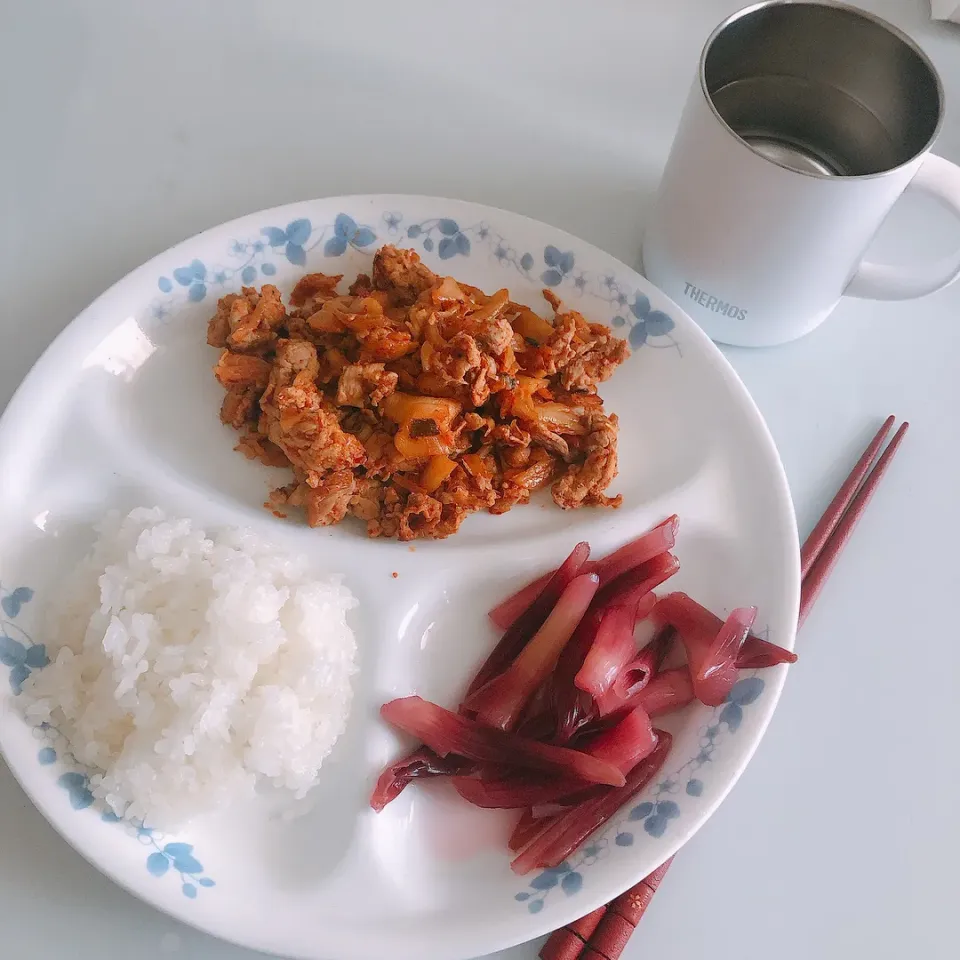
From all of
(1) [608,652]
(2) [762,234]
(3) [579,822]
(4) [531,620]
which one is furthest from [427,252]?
(3) [579,822]

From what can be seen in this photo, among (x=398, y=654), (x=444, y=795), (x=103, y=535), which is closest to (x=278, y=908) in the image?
(x=444, y=795)

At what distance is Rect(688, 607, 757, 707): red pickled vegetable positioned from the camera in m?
1.32

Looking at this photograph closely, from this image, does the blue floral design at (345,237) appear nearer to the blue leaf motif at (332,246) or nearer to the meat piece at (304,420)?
the blue leaf motif at (332,246)

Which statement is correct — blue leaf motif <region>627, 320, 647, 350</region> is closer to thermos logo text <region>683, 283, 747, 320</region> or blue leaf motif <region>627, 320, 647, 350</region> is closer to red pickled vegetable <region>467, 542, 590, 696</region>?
thermos logo text <region>683, 283, 747, 320</region>

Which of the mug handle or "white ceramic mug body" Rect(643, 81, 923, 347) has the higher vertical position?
the mug handle

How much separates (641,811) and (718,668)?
9.6 inches

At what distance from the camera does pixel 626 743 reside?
128 centimetres

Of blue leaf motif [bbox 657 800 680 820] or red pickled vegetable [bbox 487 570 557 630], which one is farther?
red pickled vegetable [bbox 487 570 557 630]

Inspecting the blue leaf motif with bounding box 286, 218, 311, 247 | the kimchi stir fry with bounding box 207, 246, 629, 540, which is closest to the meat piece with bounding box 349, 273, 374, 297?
the kimchi stir fry with bounding box 207, 246, 629, 540

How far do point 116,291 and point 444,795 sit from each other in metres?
1.01

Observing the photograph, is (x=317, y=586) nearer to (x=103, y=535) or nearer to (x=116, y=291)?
(x=103, y=535)

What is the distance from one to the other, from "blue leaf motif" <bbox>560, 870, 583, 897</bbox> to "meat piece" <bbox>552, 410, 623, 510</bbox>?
1.94 feet

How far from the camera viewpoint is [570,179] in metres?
1.91

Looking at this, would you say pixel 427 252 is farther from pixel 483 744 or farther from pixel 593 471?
pixel 483 744
